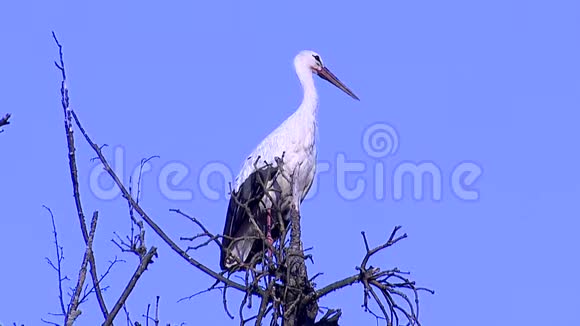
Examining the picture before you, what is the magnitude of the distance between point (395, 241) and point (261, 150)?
130 inches

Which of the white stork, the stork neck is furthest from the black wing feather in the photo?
the stork neck

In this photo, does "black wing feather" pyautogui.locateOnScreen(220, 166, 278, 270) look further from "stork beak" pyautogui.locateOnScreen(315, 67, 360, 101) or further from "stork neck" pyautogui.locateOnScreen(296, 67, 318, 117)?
"stork beak" pyautogui.locateOnScreen(315, 67, 360, 101)

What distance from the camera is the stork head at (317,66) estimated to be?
9.70 m

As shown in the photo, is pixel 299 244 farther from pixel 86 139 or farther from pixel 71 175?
pixel 71 175

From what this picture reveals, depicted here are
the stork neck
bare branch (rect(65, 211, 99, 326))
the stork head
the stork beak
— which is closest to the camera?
bare branch (rect(65, 211, 99, 326))

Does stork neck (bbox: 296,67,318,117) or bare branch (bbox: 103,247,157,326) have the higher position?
stork neck (bbox: 296,67,318,117)

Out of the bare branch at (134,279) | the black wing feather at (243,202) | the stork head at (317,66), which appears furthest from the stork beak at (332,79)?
the bare branch at (134,279)

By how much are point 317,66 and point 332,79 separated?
0.67 ft

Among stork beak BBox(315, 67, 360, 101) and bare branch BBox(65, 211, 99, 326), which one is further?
stork beak BBox(315, 67, 360, 101)

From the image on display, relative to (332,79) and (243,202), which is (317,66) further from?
(243,202)

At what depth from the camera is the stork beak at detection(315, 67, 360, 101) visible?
9922mm

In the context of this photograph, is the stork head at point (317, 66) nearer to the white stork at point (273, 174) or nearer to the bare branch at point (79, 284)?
the white stork at point (273, 174)

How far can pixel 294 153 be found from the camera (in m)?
8.59

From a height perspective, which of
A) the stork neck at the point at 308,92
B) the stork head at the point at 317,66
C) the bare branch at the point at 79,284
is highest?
the stork head at the point at 317,66
